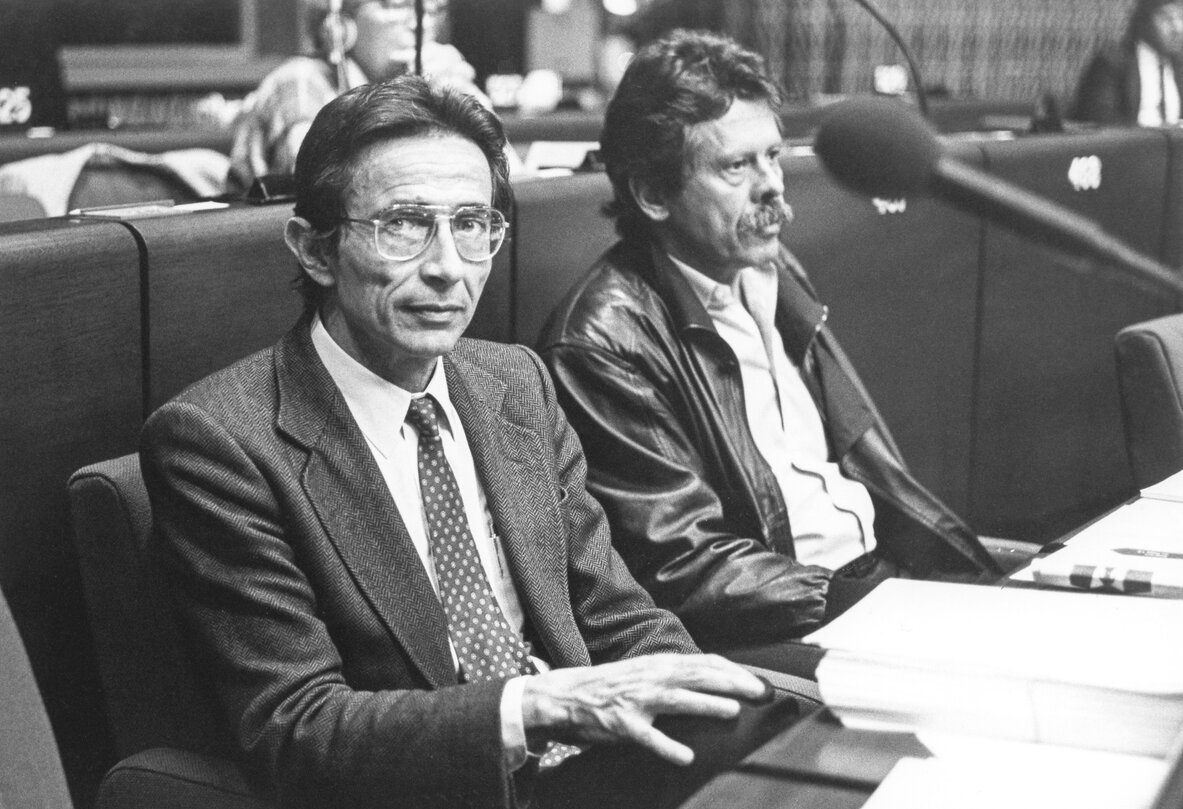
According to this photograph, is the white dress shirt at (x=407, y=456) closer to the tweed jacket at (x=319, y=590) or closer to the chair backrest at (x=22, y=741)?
the tweed jacket at (x=319, y=590)

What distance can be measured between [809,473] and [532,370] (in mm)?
658

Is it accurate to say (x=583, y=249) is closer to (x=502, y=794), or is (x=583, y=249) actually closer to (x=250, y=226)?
(x=250, y=226)

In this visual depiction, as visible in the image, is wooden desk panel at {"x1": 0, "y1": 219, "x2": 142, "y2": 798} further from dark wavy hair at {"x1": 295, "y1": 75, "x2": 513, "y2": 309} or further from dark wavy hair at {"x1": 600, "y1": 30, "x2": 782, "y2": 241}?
dark wavy hair at {"x1": 600, "y1": 30, "x2": 782, "y2": 241}

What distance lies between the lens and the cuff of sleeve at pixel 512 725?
1.30 metres

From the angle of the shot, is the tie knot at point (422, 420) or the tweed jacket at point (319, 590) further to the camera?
the tie knot at point (422, 420)

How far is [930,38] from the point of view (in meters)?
8.99

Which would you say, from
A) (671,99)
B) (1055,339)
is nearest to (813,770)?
(671,99)

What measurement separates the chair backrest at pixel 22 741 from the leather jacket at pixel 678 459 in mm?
912

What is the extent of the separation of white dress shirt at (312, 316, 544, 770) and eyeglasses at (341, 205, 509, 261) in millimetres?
108

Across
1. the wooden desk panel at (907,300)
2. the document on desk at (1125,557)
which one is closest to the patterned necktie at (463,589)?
the document on desk at (1125,557)

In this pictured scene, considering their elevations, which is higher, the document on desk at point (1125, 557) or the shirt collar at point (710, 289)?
the shirt collar at point (710, 289)

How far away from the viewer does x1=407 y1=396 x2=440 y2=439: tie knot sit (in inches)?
61.7

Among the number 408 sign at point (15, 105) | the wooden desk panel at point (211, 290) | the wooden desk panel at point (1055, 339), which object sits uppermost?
the wooden desk panel at point (211, 290)

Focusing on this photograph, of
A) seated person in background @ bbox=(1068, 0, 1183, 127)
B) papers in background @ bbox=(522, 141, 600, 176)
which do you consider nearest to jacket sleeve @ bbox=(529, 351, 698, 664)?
papers in background @ bbox=(522, 141, 600, 176)
